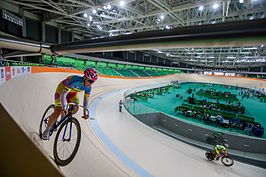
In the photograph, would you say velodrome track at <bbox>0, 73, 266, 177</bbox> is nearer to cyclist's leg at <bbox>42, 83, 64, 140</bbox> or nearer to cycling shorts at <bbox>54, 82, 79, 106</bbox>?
cyclist's leg at <bbox>42, 83, 64, 140</bbox>

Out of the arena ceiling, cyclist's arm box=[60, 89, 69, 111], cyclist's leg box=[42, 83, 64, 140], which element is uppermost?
the arena ceiling

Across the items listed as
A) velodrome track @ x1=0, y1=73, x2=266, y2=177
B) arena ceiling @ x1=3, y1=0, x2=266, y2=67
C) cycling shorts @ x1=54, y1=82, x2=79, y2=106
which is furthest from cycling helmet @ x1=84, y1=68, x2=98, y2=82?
arena ceiling @ x1=3, y1=0, x2=266, y2=67

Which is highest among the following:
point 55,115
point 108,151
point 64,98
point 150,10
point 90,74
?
point 150,10

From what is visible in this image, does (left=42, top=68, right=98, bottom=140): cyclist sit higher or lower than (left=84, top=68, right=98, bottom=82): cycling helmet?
lower

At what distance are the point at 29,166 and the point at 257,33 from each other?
87cm

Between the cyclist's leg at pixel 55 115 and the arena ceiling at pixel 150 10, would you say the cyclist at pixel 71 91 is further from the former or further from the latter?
the arena ceiling at pixel 150 10

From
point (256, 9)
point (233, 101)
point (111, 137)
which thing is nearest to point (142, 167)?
point (111, 137)

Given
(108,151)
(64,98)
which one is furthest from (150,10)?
(64,98)

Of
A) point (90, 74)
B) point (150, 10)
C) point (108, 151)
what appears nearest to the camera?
point (90, 74)

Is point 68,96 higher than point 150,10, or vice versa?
point 150,10

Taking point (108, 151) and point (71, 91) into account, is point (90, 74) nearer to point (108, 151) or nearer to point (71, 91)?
point (71, 91)

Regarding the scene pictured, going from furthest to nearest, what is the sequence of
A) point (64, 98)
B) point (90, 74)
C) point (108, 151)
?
point (108, 151)
point (64, 98)
point (90, 74)

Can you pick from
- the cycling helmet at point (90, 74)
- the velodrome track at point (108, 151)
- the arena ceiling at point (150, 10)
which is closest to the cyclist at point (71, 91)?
the cycling helmet at point (90, 74)

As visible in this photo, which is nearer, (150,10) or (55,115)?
(55,115)
